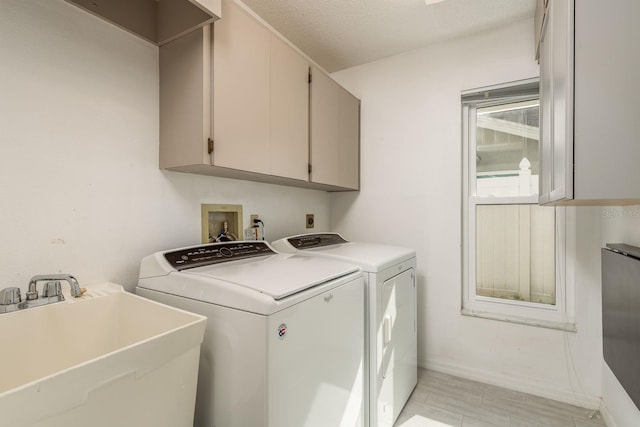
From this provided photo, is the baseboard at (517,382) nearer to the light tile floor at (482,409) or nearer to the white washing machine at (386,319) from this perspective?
the light tile floor at (482,409)

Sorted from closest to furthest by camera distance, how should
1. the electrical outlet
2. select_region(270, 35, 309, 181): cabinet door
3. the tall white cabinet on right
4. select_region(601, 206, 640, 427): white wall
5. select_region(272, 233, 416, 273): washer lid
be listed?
1. the tall white cabinet on right
2. select_region(601, 206, 640, 427): white wall
3. select_region(272, 233, 416, 273): washer lid
4. select_region(270, 35, 309, 181): cabinet door
5. the electrical outlet

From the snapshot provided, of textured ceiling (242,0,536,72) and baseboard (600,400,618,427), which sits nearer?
baseboard (600,400,618,427)

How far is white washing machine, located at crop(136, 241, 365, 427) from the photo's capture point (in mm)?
960

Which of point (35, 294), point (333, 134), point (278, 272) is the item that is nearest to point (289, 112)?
point (333, 134)

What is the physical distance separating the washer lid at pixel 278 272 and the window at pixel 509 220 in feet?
4.54

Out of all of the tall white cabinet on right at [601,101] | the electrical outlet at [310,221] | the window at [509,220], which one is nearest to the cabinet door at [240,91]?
the electrical outlet at [310,221]

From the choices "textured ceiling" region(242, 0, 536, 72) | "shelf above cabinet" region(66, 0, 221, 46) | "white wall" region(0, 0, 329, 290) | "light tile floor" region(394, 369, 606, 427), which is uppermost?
"textured ceiling" region(242, 0, 536, 72)

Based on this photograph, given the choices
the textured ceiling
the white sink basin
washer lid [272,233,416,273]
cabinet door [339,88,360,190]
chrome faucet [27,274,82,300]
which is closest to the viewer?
the white sink basin

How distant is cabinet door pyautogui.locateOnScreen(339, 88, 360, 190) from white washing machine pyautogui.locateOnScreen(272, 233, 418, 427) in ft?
2.08

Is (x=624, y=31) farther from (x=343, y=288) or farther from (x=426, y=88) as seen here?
(x=426, y=88)

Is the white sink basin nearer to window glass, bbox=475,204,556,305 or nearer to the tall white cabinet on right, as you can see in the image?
the tall white cabinet on right

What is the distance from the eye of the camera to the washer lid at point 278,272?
106cm

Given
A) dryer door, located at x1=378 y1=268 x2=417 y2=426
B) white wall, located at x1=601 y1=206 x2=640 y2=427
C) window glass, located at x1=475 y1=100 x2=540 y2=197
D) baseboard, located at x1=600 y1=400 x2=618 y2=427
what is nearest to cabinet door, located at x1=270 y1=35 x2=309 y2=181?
dryer door, located at x1=378 y1=268 x2=417 y2=426

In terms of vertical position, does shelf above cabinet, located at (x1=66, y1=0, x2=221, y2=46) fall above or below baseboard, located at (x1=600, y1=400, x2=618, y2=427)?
above
